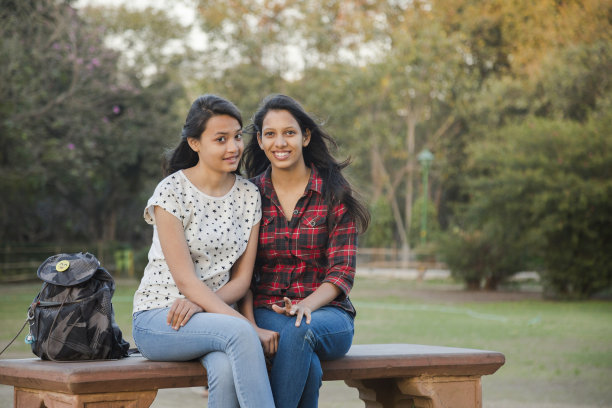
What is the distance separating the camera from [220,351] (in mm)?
3553

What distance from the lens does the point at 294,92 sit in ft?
107

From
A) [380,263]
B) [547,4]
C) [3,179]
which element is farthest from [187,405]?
[547,4]

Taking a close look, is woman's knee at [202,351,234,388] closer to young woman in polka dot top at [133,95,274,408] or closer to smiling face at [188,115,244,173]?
young woman in polka dot top at [133,95,274,408]

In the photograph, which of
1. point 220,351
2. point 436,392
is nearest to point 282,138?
point 220,351

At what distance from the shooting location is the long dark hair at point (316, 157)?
4.19 m

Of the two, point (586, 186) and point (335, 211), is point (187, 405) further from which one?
point (586, 186)

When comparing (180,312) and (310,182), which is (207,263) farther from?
(310,182)

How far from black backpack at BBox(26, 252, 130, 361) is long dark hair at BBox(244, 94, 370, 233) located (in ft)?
3.86

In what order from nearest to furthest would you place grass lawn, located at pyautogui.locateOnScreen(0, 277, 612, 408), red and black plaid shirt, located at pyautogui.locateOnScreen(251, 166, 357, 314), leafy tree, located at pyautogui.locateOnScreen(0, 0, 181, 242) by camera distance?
red and black plaid shirt, located at pyautogui.locateOnScreen(251, 166, 357, 314) < grass lawn, located at pyautogui.locateOnScreen(0, 277, 612, 408) < leafy tree, located at pyautogui.locateOnScreen(0, 0, 181, 242)

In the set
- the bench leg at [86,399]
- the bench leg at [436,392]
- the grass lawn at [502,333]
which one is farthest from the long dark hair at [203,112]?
the grass lawn at [502,333]

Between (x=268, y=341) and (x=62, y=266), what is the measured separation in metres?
0.93

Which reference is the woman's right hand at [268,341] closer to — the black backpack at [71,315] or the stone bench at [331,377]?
the stone bench at [331,377]

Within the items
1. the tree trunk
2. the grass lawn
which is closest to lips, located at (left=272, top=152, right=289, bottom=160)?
the grass lawn

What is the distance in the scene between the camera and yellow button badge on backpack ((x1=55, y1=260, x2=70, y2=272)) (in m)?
3.64
